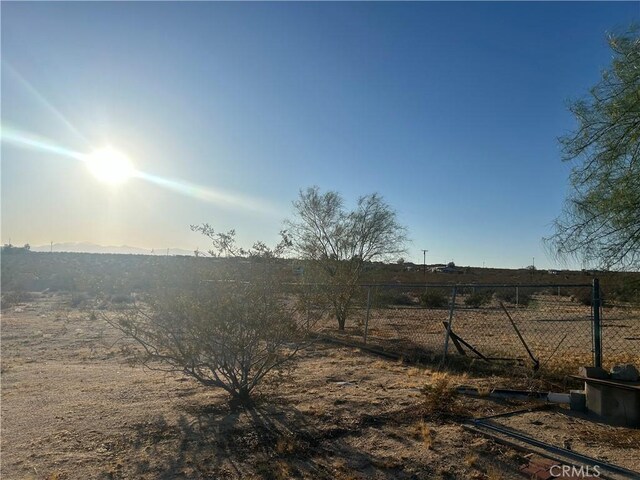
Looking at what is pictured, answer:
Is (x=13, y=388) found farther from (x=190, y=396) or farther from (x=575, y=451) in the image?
(x=575, y=451)

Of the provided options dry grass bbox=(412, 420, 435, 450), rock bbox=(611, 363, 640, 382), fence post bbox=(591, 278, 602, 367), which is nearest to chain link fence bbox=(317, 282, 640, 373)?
fence post bbox=(591, 278, 602, 367)

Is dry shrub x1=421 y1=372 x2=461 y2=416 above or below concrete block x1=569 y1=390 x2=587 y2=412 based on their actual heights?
below

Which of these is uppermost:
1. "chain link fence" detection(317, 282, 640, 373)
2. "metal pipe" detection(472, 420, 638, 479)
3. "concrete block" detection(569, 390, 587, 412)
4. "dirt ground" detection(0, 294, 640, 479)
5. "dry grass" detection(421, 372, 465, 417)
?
"chain link fence" detection(317, 282, 640, 373)

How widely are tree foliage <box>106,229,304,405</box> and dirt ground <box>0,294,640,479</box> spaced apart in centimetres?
64

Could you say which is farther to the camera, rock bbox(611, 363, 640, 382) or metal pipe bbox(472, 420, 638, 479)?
rock bbox(611, 363, 640, 382)

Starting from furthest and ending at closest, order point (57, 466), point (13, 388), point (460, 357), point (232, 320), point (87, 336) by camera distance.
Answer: point (87, 336) < point (460, 357) < point (13, 388) < point (232, 320) < point (57, 466)

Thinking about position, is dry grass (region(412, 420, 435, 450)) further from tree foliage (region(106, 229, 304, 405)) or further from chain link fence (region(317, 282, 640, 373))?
chain link fence (region(317, 282, 640, 373))

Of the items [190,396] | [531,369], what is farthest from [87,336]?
[531,369]

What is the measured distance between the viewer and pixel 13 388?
8953 mm

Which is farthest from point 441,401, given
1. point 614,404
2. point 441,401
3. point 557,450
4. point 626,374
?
point 626,374

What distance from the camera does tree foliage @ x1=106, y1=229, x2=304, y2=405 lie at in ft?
22.5

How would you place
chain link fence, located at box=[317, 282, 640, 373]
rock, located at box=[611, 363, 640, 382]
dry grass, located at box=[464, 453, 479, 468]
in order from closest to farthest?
dry grass, located at box=[464, 453, 479, 468]
rock, located at box=[611, 363, 640, 382]
chain link fence, located at box=[317, 282, 640, 373]

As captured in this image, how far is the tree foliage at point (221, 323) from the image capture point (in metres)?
6.86

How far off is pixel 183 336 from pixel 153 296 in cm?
67
